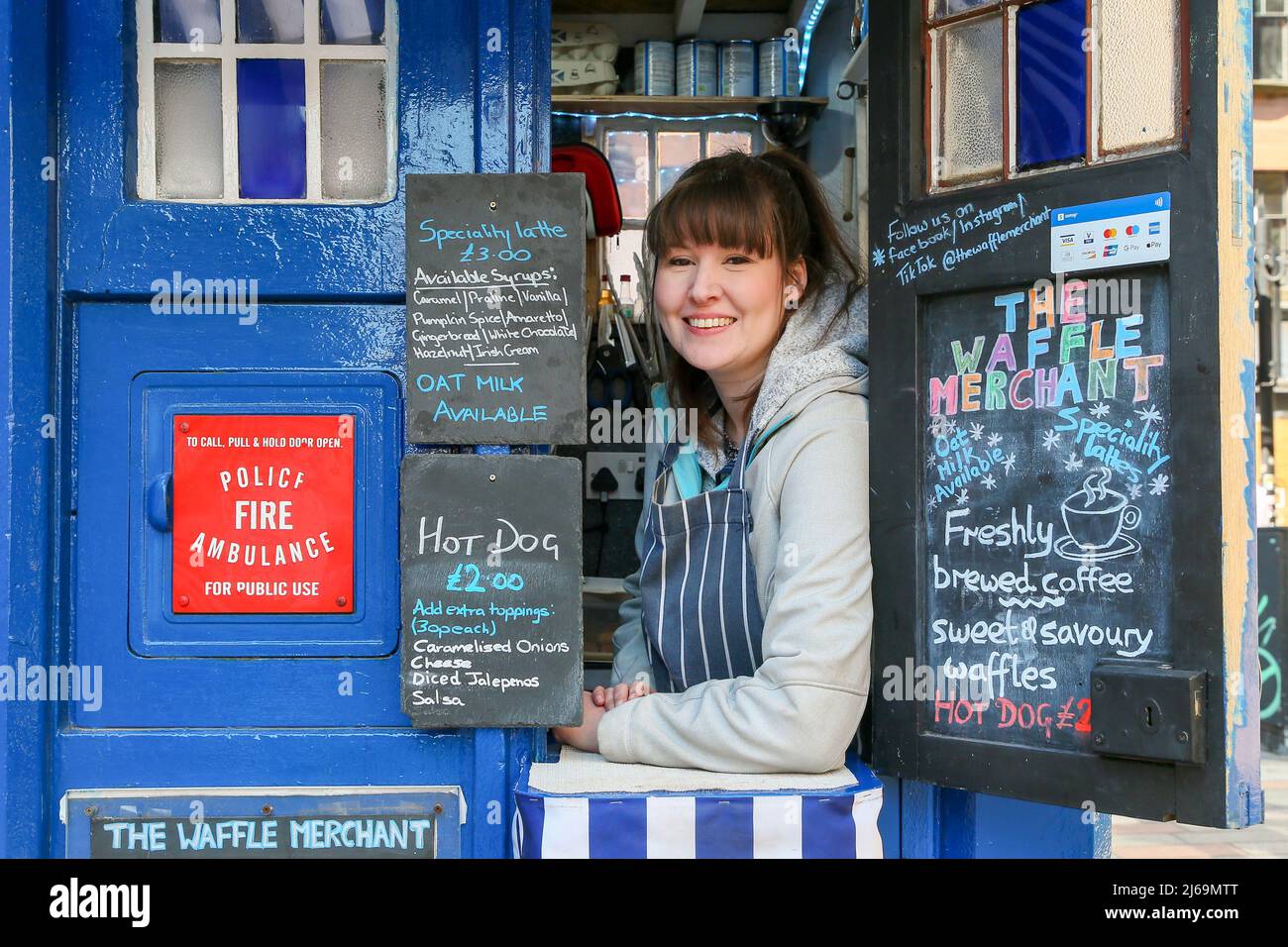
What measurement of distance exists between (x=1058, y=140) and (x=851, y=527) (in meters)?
0.77

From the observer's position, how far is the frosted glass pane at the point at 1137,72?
193 centimetres

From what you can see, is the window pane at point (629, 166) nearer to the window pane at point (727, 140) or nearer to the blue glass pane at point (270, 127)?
the window pane at point (727, 140)

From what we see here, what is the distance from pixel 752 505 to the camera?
2301mm

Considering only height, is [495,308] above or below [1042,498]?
above

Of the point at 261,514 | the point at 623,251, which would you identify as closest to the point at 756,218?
the point at 261,514

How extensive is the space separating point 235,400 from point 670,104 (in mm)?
3363

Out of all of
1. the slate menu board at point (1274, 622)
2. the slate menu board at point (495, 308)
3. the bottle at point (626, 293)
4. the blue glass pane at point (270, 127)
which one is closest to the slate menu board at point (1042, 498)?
the slate menu board at point (495, 308)

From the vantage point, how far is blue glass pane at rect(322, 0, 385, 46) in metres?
2.25

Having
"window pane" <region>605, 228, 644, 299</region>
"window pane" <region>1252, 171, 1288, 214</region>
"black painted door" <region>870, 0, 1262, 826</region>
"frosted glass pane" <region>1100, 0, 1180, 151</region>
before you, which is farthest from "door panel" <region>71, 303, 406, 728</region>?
"window pane" <region>1252, 171, 1288, 214</region>

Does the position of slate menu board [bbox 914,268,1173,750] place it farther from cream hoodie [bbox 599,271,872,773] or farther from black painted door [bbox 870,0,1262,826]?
cream hoodie [bbox 599,271,872,773]

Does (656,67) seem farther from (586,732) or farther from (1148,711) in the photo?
(1148,711)

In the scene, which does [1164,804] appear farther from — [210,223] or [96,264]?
[96,264]

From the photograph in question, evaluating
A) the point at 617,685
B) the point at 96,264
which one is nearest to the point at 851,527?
the point at 617,685

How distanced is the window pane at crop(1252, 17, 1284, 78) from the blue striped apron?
10138mm
